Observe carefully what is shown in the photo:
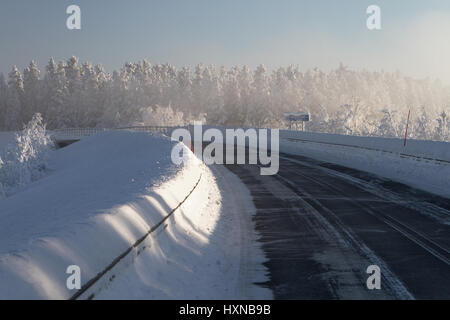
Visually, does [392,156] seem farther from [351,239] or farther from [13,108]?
[13,108]

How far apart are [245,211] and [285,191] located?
366 centimetres

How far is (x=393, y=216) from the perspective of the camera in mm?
10898

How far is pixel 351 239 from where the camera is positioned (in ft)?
28.6

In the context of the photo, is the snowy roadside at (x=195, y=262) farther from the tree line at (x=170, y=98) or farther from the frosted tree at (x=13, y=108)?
the frosted tree at (x=13, y=108)

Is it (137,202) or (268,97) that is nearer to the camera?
(137,202)

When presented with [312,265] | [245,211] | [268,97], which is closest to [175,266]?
[312,265]

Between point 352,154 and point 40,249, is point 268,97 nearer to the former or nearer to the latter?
point 352,154

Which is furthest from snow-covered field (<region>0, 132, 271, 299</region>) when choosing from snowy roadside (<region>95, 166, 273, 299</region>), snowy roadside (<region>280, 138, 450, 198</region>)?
snowy roadside (<region>280, 138, 450, 198</region>)

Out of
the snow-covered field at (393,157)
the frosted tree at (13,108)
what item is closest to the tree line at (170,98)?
the frosted tree at (13,108)

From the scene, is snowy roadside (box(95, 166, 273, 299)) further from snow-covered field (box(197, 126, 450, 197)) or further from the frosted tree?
the frosted tree

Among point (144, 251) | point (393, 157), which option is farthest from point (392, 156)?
point (144, 251)

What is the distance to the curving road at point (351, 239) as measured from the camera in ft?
20.2

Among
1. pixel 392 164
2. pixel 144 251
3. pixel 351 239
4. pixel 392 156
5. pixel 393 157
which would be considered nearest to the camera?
pixel 144 251

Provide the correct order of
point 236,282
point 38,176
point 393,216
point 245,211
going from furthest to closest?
point 38,176
point 245,211
point 393,216
point 236,282
